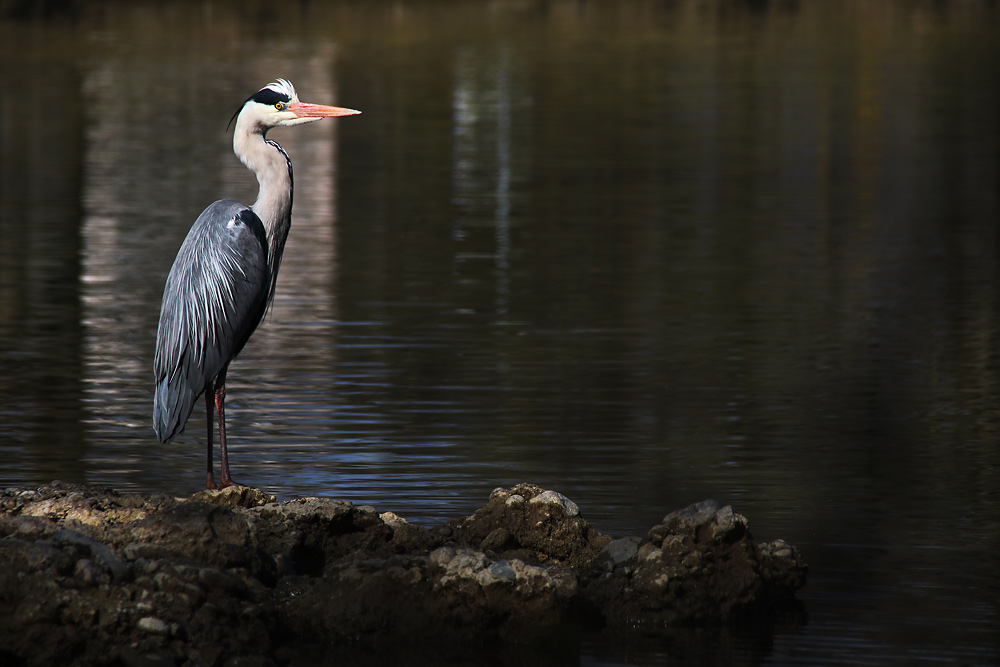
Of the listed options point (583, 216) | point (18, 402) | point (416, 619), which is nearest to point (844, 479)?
point (416, 619)

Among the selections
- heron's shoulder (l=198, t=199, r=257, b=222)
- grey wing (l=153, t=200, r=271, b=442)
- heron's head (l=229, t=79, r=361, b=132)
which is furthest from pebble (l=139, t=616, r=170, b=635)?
heron's head (l=229, t=79, r=361, b=132)

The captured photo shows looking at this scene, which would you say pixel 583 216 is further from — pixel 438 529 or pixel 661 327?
pixel 438 529

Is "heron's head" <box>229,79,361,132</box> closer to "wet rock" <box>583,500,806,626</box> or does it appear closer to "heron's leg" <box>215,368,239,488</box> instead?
"heron's leg" <box>215,368,239,488</box>

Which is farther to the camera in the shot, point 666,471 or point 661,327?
point 661,327

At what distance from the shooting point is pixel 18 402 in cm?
1221

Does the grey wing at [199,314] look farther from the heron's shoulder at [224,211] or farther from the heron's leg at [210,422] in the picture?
the heron's leg at [210,422]

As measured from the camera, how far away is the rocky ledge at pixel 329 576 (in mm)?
6953

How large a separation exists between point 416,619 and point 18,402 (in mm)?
5590

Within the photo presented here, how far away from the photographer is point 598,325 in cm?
1509

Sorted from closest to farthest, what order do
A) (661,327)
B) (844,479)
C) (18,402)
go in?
1. (844,479)
2. (18,402)
3. (661,327)

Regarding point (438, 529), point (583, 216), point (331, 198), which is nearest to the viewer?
point (438, 529)

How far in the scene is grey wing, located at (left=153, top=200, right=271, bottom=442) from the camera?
9.13 m

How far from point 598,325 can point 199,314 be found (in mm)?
6379

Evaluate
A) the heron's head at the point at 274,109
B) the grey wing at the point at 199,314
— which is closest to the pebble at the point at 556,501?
the grey wing at the point at 199,314
